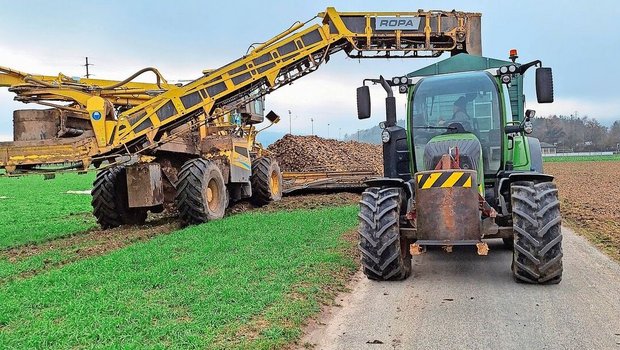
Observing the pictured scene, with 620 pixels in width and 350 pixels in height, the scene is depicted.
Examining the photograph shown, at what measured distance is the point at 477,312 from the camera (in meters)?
5.70

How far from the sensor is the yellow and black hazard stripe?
21.3 ft

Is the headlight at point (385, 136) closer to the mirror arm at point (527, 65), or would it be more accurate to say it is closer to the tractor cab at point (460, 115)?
the tractor cab at point (460, 115)

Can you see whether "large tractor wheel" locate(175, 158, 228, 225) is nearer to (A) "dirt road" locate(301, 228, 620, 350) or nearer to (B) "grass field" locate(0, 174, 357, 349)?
(B) "grass field" locate(0, 174, 357, 349)

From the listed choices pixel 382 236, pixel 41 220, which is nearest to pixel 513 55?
pixel 382 236

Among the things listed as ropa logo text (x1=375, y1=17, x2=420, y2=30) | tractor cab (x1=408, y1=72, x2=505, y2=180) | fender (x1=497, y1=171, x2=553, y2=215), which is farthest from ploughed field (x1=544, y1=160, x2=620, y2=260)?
ropa logo text (x1=375, y1=17, x2=420, y2=30)

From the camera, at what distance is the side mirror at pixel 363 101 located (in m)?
8.00

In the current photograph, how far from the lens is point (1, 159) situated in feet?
34.6

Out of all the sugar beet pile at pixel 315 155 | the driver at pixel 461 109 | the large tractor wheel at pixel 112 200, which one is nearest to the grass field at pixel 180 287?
the large tractor wheel at pixel 112 200

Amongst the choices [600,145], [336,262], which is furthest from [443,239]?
[600,145]

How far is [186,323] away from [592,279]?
4759mm

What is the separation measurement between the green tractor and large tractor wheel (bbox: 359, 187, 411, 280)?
0.01 metres

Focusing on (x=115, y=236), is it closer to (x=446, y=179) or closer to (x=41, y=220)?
(x=41, y=220)

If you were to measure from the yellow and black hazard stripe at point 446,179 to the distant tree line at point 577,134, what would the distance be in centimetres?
11276

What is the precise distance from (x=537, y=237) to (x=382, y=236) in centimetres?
168
